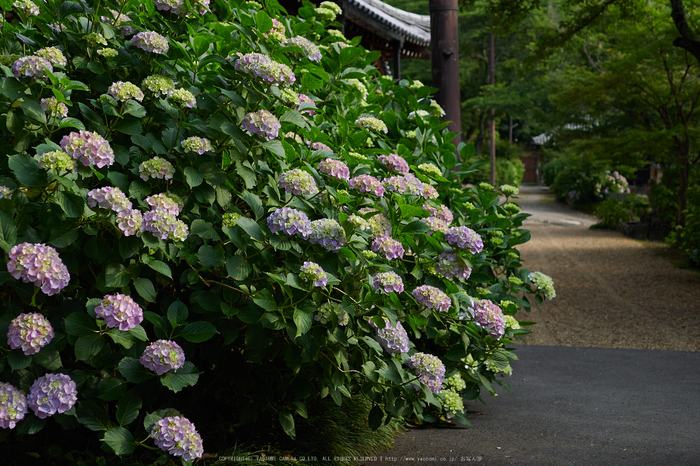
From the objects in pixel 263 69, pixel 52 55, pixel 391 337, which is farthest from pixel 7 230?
pixel 391 337

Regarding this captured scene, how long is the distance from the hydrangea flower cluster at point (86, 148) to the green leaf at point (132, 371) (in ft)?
2.07

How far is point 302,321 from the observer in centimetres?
211

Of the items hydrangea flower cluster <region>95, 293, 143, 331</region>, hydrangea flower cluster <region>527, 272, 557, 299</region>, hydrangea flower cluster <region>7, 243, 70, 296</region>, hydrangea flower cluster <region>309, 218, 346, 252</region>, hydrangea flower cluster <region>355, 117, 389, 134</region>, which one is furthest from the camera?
hydrangea flower cluster <region>527, 272, 557, 299</region>

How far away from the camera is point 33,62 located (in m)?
2.15

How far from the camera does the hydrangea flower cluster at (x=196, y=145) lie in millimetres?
2209

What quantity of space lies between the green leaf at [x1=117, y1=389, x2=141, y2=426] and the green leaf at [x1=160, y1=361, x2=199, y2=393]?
15 centimetres

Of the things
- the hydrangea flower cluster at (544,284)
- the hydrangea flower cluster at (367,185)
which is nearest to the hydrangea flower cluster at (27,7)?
the hydrangea flower cluster at (367,185)

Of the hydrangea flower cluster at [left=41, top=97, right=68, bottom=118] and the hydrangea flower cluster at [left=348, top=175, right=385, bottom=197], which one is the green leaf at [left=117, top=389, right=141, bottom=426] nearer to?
the hydrangea flower cluster at [left=41, top=97, right=68, bottom=118]

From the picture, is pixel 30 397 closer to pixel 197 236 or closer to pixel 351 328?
pixel 197 236

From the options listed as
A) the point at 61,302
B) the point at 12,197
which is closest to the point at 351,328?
the point at 61,302

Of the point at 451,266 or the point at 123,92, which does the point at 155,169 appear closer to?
the point at 123,92

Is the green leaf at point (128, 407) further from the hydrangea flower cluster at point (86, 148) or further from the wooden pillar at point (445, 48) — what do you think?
the wooden pillar at point (445, 48)

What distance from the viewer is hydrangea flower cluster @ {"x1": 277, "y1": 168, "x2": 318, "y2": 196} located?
7.34 feet

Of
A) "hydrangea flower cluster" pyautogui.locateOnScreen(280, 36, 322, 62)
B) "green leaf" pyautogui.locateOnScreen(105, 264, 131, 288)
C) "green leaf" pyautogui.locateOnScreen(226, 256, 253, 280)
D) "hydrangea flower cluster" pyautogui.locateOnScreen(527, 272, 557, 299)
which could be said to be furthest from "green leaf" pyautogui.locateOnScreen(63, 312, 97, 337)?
"hydrangea flower cluster" pyautogui.locateOnScreen(527, 272, 557, 299)
